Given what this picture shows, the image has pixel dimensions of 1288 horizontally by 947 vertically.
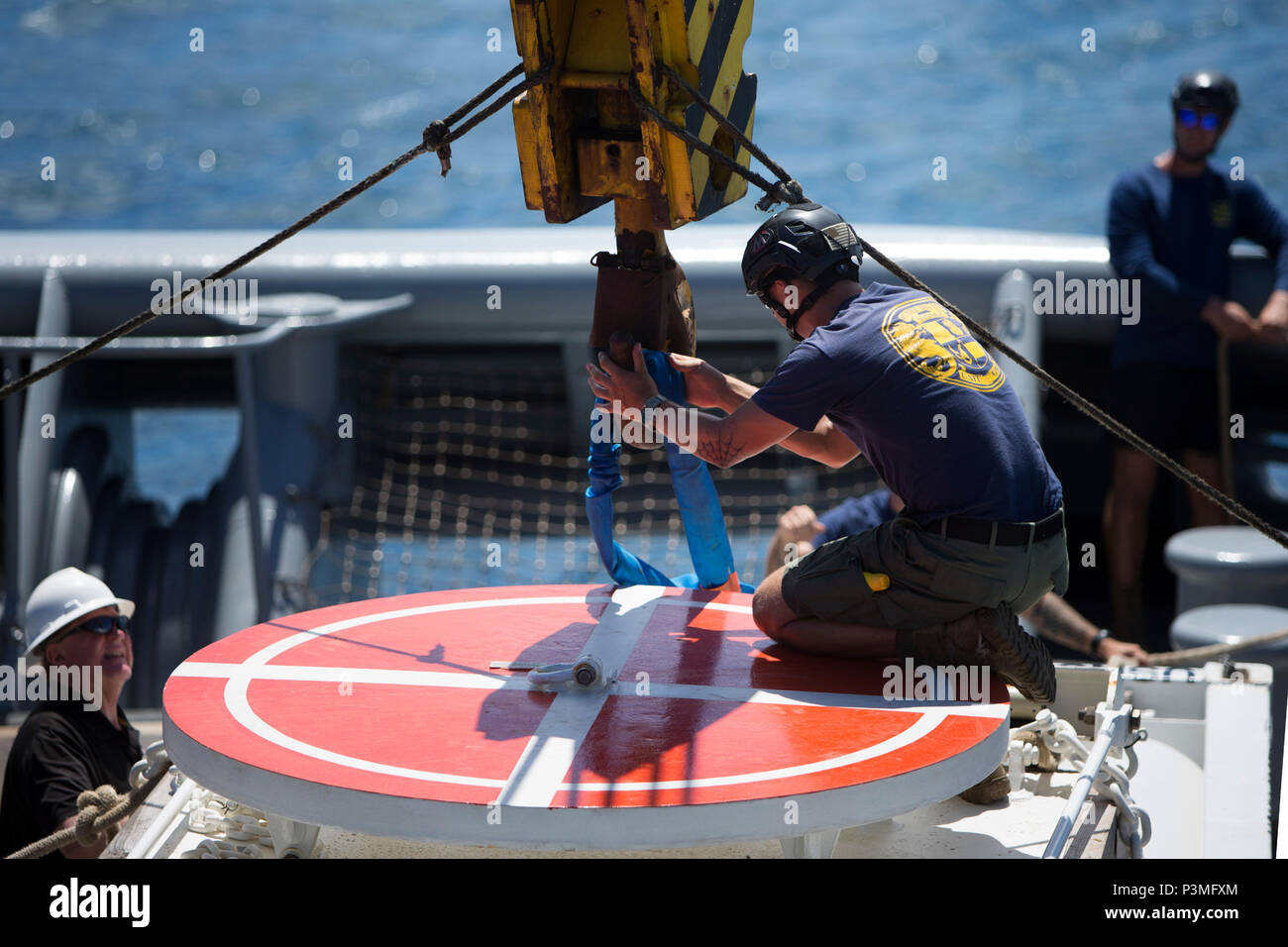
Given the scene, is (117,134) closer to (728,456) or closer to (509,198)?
(509,198)

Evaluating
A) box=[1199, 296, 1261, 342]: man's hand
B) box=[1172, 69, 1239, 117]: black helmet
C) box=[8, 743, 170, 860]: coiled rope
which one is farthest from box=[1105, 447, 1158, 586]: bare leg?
box=[8, 743, 170, 860]: coiled rope

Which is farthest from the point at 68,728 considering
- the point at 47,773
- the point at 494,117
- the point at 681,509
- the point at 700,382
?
the point at 494,117

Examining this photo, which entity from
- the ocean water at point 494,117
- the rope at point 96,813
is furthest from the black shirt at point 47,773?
the ocean water at point 494,117

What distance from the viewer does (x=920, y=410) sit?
3648 mm

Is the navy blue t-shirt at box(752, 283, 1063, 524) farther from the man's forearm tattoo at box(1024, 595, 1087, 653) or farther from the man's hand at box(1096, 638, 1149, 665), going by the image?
the man's forearm tattoo at box(1024, 595, 1087, 653)

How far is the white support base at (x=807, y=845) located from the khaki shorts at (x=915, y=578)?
56 centimetres

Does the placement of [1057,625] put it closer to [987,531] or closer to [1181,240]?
[1181,240]

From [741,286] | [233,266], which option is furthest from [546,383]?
[233,266]

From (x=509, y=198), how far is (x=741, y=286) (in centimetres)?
1978

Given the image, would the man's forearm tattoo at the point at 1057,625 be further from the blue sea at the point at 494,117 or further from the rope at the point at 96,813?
the blue sea at the point at 494,117

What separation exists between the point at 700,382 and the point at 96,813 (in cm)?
185

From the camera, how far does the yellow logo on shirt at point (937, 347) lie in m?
3.69

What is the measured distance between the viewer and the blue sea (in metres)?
26.3

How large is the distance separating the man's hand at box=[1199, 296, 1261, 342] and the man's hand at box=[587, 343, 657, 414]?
372 cm
